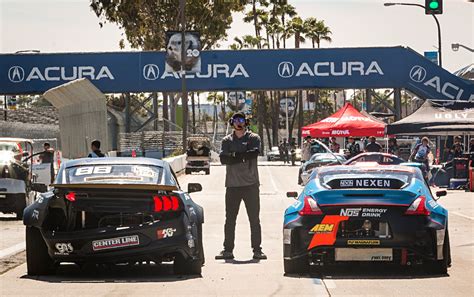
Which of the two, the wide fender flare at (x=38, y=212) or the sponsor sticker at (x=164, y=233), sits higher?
the wide fender flare at (x=38, y=212)

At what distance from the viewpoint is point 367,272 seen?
12086mm

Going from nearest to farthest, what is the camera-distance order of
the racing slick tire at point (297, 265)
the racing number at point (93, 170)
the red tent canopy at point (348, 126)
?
the racing slick tire at point (297, 265), the racing number at point (93, 170), the red tent canopy at point (348, 126)

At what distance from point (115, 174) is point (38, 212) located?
1.02 m

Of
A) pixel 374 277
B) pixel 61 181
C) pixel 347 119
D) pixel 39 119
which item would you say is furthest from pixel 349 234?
pixel 39 119

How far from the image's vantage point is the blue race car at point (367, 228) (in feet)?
37.9

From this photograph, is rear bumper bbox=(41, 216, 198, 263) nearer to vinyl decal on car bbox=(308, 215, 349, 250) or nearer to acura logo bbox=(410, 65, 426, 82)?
vinyl decal on car bbox=(308, 215, 349, 250)

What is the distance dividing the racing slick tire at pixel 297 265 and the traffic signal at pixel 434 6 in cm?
1469

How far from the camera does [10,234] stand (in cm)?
1784

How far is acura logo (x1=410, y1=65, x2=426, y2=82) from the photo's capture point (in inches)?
2354

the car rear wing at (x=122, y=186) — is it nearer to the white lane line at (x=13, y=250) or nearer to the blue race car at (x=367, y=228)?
the blue race car at (x=367, y=228)

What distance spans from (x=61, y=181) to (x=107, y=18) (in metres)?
69.1

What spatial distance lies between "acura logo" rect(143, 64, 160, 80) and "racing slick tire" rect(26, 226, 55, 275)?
5002 cm

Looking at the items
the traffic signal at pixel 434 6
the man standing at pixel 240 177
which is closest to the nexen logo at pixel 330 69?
the traffic signal at pixel 434 6

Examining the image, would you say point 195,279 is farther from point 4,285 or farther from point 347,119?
point 347,119
